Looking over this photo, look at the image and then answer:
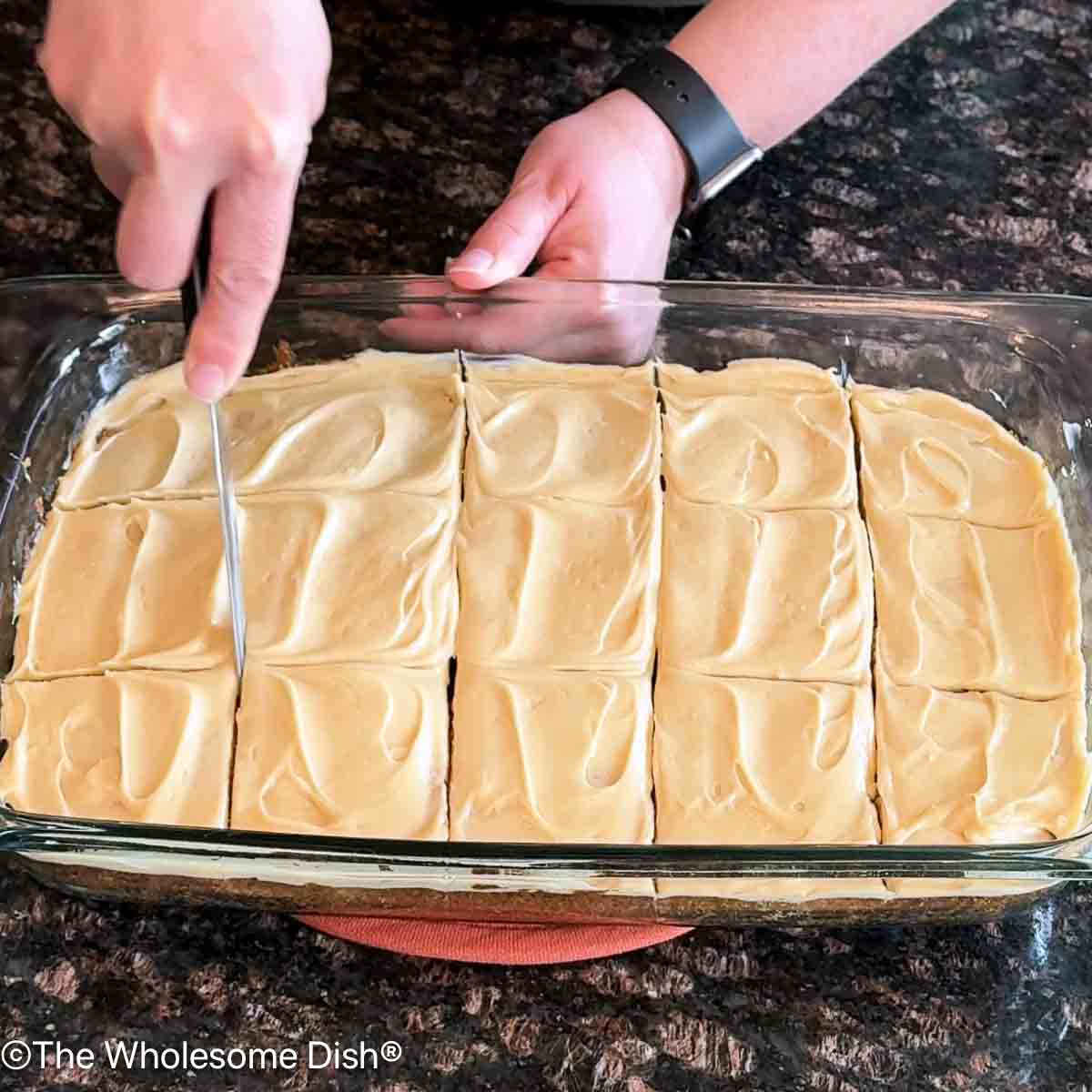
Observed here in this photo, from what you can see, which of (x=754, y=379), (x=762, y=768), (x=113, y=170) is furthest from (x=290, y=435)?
(x=762, y=768)

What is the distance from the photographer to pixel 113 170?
117cm

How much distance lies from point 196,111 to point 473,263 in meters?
0.67

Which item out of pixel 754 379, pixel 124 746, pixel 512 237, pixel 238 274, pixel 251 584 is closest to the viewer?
pixel 238 274

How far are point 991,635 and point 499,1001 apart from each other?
0.83 m

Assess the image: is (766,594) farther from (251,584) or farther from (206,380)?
(206,380)

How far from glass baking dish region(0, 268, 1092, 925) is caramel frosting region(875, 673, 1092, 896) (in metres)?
0.06

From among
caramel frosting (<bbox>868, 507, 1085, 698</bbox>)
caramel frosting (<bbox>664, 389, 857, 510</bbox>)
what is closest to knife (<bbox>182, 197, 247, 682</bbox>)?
caramel frosting (<bbox>664, 389, 857, 510</bbox>)

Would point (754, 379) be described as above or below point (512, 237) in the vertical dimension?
below

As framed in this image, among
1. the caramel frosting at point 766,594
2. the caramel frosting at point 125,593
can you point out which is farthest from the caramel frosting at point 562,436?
the caramel frosting at point 125,593

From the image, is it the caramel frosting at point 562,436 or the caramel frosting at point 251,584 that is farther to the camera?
the caramel frosting at point 562,436

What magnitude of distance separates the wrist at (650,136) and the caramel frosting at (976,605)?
24.9 inches

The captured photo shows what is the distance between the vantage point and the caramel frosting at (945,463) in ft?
5.66

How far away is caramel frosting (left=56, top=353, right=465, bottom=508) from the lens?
67.7 inches

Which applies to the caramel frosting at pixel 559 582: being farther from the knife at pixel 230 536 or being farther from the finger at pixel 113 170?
the finger at pixel 113 170
